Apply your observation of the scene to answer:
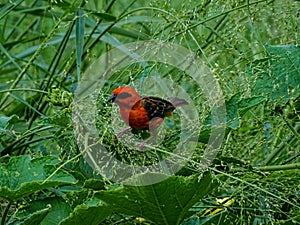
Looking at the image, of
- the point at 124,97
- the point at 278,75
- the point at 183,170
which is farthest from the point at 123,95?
the point at 278,75

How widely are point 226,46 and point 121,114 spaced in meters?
0.38

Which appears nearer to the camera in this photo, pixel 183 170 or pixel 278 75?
pixel 183 170

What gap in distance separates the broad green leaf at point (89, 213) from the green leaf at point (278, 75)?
0.33m

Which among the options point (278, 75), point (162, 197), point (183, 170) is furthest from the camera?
point (278, 75)

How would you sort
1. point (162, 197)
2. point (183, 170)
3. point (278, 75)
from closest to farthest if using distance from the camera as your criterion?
point (162, 197) < point (183, 170) < point (278, 75)

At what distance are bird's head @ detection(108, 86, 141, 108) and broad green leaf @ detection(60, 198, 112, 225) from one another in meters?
0.16

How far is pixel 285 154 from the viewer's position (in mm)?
1248

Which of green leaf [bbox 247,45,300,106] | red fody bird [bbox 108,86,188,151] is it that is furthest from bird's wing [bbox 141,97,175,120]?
green leaf [bbox 247,45,300,106]

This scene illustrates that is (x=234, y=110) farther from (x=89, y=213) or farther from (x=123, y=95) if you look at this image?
(x=89, y=213)

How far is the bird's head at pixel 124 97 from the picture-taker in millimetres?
975

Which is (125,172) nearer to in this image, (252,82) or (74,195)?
(74,195)

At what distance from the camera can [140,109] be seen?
3.22 feet

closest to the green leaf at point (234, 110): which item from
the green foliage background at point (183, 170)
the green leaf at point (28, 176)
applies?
the green foliage background at point (183, 170)

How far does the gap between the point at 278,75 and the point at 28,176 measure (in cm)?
44
